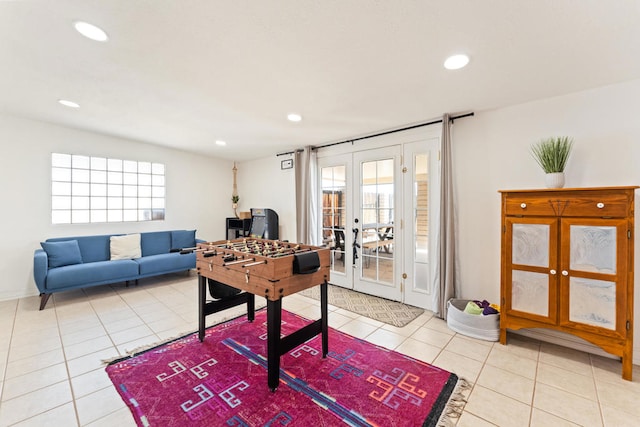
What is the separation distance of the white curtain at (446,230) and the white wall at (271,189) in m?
2.69

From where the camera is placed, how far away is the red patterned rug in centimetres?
163

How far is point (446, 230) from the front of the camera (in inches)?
119

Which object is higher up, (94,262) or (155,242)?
(155,242)

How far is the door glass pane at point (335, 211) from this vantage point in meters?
4.27

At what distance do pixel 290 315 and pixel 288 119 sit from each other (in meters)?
2.42

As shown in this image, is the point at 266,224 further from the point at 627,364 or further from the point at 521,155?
the point at 627,364

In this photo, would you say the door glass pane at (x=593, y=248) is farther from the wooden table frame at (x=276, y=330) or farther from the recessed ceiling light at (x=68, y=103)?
the recessed ceiling light at (x=68, y=103)

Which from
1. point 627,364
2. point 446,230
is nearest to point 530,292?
point 627,364

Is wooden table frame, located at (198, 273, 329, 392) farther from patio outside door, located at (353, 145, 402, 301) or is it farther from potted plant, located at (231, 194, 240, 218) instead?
potted plant, located at (231, 194, 240, 218)

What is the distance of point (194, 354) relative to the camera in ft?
7.61

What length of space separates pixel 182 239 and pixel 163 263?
2.48ft

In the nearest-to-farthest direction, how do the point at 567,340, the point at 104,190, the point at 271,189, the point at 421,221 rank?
the point at 567,340, the point at 421,221, the point at 104,190, the point at 271,189

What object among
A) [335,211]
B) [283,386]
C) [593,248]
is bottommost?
[283,386]

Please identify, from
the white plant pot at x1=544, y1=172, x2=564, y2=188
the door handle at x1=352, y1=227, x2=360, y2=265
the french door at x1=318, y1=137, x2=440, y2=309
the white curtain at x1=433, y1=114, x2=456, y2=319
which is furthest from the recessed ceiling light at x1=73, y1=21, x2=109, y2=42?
the white plant pot at x1=544, y1=172, x2=564, y2=188
